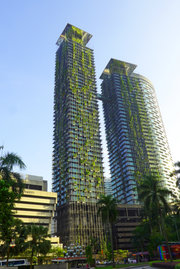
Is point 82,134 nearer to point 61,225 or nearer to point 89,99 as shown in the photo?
point 89,99

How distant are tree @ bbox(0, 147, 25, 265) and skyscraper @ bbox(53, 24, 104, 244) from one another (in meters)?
95.1

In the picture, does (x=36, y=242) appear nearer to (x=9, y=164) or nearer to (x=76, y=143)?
(x=9, y=164)

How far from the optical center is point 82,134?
146625mm

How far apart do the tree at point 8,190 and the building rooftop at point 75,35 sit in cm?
17057

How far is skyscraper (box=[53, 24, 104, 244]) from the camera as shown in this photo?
12344 cm

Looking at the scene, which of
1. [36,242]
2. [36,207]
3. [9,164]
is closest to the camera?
[9,164]

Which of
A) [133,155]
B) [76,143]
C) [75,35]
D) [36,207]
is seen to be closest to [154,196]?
[36,207]

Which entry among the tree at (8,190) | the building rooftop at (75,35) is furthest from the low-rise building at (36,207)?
the building rooftop at (75,35)

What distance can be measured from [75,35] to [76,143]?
97.0 meters

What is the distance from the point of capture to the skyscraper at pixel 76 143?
4860 inches

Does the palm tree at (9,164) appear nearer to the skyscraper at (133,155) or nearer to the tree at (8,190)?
the tree at (8,190)

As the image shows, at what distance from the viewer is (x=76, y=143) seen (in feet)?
463

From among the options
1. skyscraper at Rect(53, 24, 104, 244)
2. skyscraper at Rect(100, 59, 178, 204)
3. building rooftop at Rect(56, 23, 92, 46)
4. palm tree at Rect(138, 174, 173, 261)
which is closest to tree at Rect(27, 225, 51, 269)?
palm tree at Rect(138, 174, 173, 261)

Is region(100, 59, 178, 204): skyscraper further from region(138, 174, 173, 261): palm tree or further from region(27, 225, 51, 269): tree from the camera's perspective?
region(27, 225, 51, 269): tree
